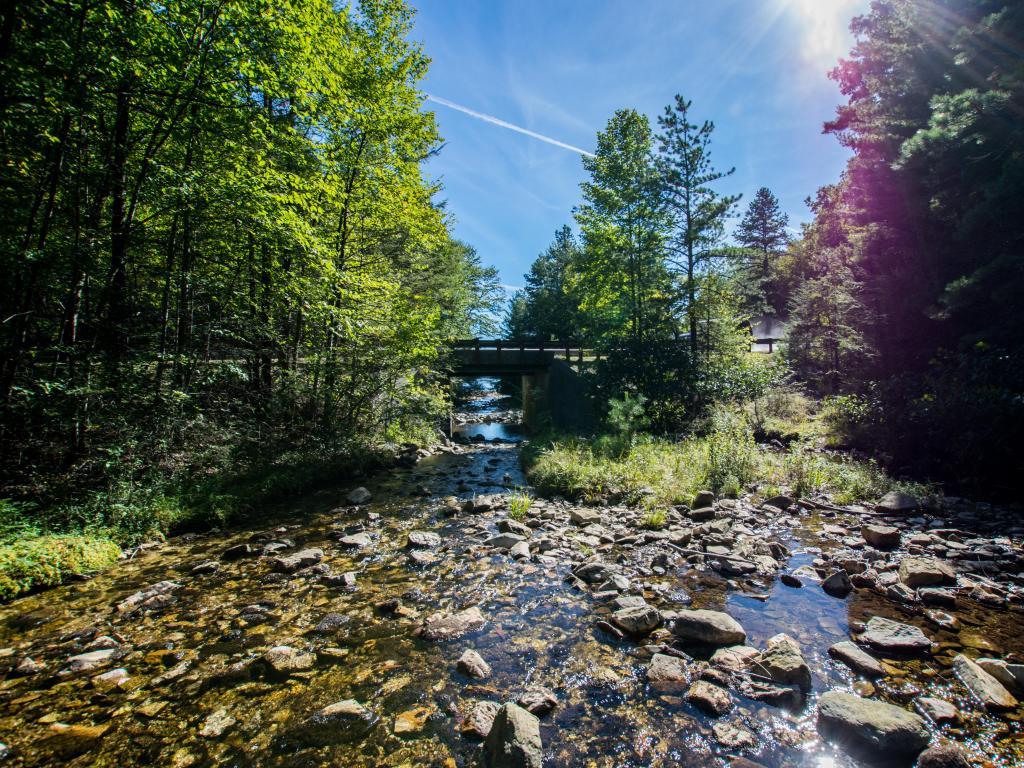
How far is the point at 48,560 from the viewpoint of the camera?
576cm

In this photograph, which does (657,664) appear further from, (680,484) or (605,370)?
(605,370)

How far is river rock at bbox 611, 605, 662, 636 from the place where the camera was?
4.68 meters

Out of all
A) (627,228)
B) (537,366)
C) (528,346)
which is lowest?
(537,366)

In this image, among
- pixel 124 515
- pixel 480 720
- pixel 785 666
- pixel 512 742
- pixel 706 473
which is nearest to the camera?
pixel 512 742

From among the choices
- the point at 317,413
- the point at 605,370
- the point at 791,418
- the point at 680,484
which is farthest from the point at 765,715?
the point at 791,418

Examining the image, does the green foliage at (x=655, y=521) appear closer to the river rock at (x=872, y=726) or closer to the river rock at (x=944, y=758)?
the river rock at (x=872, y=726)

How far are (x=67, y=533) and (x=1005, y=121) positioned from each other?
79.8 feet

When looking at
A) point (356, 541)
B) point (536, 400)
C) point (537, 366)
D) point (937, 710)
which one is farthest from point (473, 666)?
point (536, 400)

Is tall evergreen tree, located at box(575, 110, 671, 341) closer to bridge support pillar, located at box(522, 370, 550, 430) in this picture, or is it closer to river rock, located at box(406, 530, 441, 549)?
bridge support pillar, located at box(522, 370, 550, 430)

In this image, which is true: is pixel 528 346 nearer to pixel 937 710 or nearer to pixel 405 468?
pixel 405 468

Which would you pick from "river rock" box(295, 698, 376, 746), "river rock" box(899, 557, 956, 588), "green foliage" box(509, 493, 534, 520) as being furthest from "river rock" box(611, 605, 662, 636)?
"green foliage" box(509, 493, 534, 520)

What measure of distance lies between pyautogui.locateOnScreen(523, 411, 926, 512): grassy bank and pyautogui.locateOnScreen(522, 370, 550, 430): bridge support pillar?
14.6 metres

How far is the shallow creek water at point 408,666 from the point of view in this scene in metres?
3.17

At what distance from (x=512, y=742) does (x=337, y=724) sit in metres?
1.59
